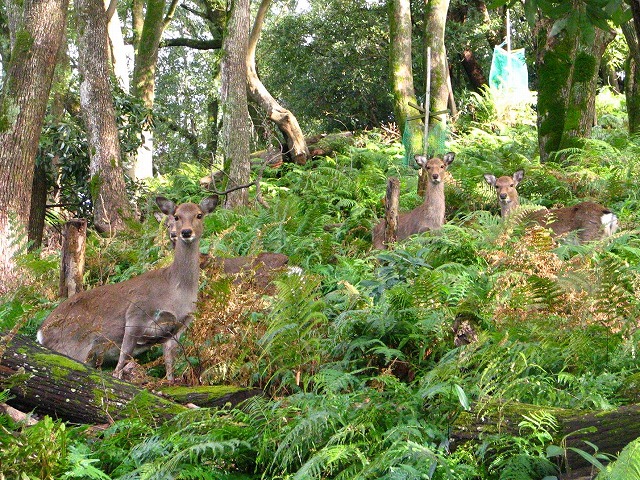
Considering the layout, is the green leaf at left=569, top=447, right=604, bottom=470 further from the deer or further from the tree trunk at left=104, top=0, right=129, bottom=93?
the tree trunk at left=104, top=0, right=129, bottom=93

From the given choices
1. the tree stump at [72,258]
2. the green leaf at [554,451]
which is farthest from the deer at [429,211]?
the green leaf at [554,451]

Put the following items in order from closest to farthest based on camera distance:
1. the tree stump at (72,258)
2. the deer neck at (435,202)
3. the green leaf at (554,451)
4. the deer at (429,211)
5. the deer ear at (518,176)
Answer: the green leaf at (554,451) → the tree stump at (72,258) → the deer at (429,211) → the deer neck at (435,202) → the deer ear at (518,176)

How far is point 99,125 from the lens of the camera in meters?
14.1

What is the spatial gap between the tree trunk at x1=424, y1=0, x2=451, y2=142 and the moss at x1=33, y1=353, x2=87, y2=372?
507 inches

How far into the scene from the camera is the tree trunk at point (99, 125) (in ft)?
45.9

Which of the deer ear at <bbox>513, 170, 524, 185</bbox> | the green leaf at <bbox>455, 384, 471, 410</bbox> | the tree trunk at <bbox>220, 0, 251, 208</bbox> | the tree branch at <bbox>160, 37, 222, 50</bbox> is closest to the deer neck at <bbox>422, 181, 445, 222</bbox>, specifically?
the deer ear at <bbox>513, 170, 524, 185</bbox>

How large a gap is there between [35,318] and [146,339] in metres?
1.76

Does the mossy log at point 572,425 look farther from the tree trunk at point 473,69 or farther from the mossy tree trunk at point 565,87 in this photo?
the tree trunk at point 473,69

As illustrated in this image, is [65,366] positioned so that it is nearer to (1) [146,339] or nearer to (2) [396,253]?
(1) [146,339]

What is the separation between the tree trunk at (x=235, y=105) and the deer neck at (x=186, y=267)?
238 inches

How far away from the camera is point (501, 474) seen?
4.31m

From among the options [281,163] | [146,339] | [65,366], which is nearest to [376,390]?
[65,366]

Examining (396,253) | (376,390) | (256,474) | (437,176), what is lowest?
(256,474)

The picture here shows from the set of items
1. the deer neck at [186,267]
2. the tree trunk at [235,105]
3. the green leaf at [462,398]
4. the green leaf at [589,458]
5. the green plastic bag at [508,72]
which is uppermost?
the green plastic bag at [508,72]
